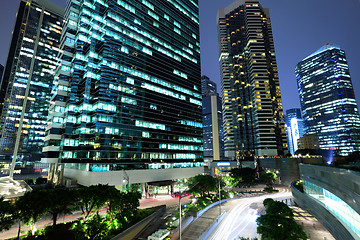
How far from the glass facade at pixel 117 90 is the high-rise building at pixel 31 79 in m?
84.4

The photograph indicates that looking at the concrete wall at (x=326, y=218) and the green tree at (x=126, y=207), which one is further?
the green tree at (x=126, y=207)

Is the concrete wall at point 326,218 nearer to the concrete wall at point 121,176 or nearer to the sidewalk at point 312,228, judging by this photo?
the sidewalk at point 312,228

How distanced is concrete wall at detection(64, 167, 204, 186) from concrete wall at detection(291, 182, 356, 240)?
4223 cm

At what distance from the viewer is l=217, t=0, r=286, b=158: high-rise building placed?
155875mm

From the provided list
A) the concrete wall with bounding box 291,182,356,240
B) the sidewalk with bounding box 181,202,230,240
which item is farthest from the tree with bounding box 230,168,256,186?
the sidewalk with bounding box 181,202,230,240

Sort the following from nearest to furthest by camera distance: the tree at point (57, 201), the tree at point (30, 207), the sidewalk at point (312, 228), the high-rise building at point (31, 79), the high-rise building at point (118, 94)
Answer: the tree at point (30, 207), the tree at point (57, 201), the sidewalk at point (312, 228), the high-rise building at point (118, 94), the high-rise building at point (31, 79)

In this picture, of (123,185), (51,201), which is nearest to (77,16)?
(123,185)

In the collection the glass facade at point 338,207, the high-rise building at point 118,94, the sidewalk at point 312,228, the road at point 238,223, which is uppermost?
the high-rise building at point 118,94

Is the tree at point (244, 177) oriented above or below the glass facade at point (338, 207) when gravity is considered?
below

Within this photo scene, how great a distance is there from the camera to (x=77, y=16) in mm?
71750

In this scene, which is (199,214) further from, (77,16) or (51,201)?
(77,16)

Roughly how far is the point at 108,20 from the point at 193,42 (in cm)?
5044

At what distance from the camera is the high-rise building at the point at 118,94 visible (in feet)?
196

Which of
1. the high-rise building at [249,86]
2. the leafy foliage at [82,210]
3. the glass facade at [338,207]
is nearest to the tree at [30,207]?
the leafy foliage at [82,210]
